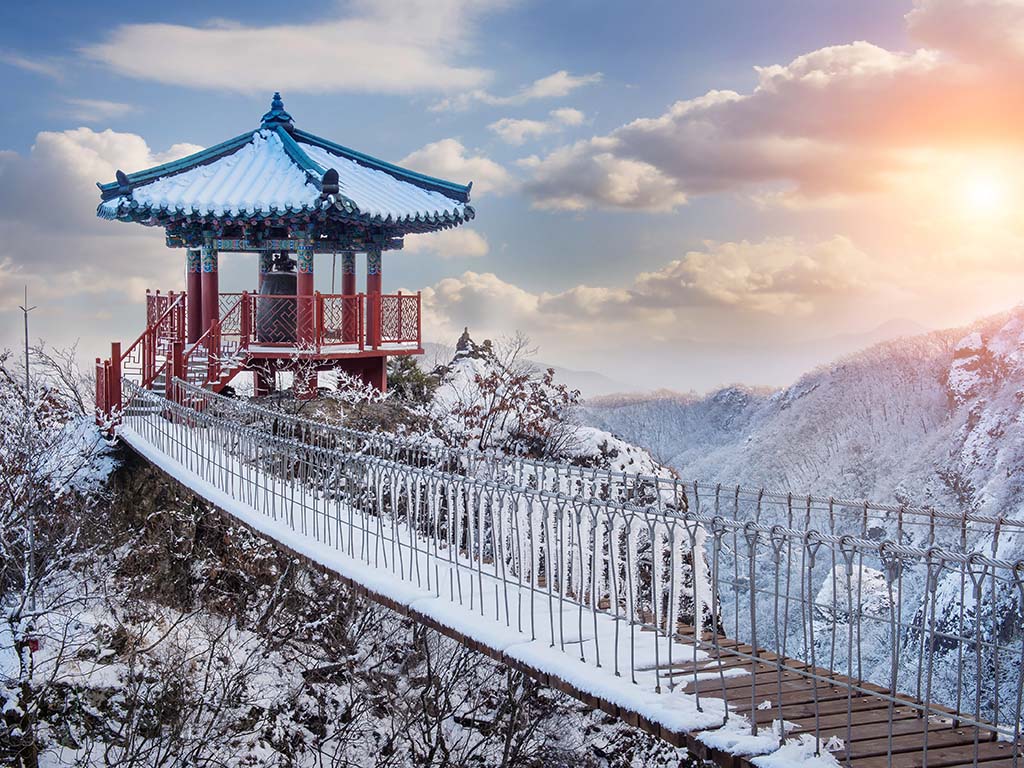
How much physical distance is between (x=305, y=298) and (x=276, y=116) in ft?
15.6

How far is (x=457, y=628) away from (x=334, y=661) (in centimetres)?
702

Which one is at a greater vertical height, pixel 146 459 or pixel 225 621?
pixel 146 459

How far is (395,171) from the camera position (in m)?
19.0

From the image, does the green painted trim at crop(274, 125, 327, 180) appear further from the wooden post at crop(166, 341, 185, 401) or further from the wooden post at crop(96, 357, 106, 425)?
the wooden post at crop(96, 357, 106, 425)

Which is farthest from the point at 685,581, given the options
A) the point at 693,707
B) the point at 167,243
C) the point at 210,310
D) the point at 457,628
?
the point at 167,243

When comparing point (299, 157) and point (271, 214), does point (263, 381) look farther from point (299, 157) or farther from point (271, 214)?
point (299, 157)

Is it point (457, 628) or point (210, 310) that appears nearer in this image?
point (457, 628)

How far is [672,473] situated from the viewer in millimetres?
16375

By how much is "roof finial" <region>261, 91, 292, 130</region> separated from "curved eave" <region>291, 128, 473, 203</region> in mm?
231

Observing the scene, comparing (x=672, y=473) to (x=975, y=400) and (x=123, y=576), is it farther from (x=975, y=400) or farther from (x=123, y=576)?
(x=975, y=400)

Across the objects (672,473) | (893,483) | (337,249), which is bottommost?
(893,483)

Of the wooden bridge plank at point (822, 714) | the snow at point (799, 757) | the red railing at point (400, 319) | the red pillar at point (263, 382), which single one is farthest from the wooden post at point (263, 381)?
the snow at point (799, 757)

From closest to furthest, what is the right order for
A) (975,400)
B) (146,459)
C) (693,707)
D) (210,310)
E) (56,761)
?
(693,707) → (56,761) → (146,459) → (210,310) → (975,400)

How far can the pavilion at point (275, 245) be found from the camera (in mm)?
16047
